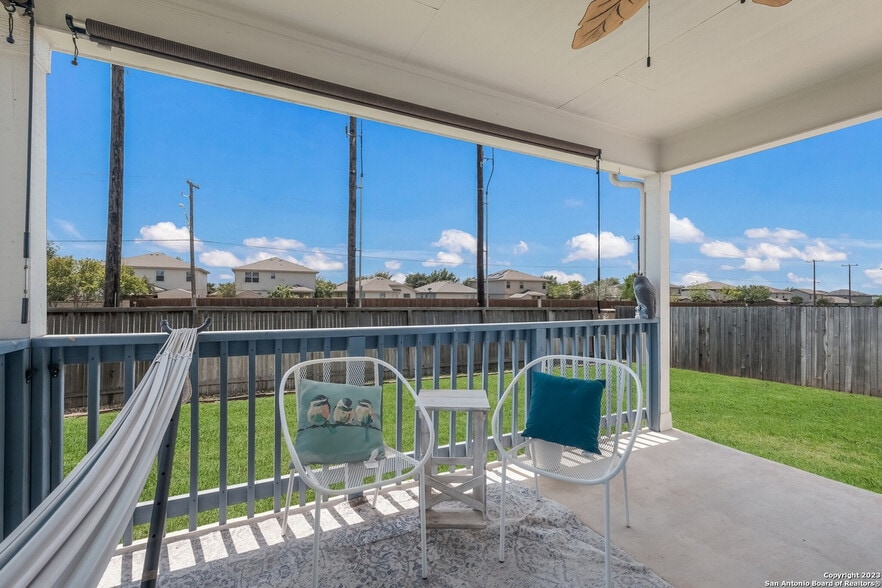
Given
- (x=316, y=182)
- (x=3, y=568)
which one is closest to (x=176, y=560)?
(x=3, y=568)

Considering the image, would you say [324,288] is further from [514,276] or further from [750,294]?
[750,294]

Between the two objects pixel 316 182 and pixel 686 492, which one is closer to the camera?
pixel 686 492

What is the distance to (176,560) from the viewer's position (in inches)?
68.4

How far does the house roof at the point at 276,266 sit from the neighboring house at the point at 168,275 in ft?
3.05

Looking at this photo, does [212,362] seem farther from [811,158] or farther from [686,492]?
[811,158]

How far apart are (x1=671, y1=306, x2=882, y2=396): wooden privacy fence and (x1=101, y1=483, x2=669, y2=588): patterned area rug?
16.9 ft

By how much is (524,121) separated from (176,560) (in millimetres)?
3155

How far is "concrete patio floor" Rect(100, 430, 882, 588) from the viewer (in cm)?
170

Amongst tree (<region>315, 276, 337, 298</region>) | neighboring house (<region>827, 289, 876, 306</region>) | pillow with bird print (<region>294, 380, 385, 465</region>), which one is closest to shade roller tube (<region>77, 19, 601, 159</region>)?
pillow with bird print (<region>294, 380, 385, 465</region>)

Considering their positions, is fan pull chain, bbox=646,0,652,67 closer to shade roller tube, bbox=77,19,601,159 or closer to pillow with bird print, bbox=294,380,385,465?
shade roller tube, bbox=77,19,601,159

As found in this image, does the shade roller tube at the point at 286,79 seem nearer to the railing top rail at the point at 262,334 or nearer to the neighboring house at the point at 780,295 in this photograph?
the railing top rail at the point at 262,334

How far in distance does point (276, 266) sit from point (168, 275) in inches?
66.8

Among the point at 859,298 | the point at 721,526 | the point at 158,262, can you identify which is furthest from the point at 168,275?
the point at 859,298

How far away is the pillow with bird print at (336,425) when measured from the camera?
177cm
